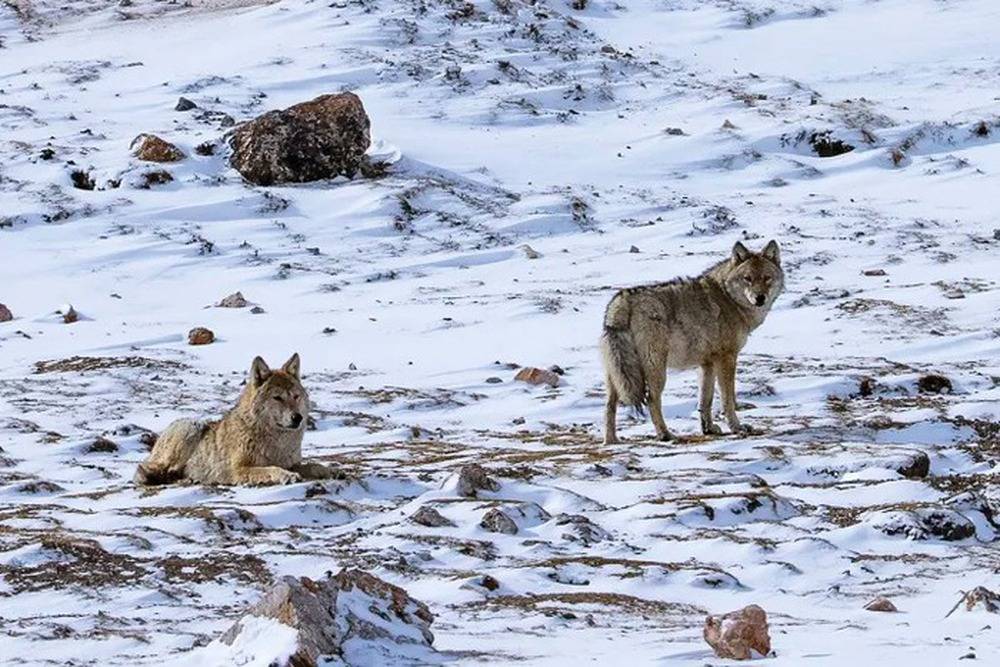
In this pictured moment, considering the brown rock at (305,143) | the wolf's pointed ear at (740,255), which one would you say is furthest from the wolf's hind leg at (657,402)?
the brown rock at (305,143)

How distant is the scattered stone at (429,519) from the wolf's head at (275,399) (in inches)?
100

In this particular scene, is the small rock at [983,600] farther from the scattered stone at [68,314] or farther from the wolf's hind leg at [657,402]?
the scattered stone at [68,314]

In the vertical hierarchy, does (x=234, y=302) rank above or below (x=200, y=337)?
below

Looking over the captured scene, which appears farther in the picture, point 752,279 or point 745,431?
point 752,279

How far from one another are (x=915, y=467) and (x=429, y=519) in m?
4.35

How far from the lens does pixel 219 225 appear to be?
30703 millimetres

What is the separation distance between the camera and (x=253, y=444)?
1288 cm

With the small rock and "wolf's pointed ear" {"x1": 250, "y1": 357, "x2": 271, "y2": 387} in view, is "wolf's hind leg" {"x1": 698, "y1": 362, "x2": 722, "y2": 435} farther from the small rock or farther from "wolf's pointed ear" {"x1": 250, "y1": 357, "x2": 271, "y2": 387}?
the small rock

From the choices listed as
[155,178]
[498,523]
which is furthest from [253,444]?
[155,178]

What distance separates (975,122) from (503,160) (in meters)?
11.7

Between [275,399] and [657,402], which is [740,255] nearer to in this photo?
[657,402]

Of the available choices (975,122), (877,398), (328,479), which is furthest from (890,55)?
(328,479)

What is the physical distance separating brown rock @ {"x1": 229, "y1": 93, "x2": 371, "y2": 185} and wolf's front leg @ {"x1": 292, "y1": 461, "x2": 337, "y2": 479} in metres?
20.8

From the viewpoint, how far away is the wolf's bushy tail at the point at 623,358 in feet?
49.0
